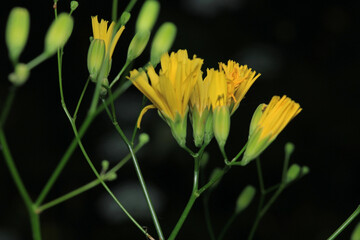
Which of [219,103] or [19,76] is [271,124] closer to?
[219,103]

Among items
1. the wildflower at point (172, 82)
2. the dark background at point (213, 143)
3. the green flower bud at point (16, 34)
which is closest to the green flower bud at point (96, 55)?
the wildflower at point (172, 82)

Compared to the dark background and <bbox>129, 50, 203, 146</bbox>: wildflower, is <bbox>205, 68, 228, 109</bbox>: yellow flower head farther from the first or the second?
the dark background

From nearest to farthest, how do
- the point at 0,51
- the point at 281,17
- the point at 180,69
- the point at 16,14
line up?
1. the point at 16,14
2. the point at 180,69
3. the point at 0,51
4. the point at 281,17

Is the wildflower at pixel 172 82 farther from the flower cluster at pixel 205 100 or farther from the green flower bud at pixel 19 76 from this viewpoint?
the green flower bud at pixel 19 76

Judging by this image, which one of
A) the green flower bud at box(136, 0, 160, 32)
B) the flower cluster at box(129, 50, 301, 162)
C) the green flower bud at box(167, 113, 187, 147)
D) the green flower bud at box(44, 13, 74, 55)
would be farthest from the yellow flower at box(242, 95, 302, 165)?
the green flower bud at box(44, 13, 74, 55)

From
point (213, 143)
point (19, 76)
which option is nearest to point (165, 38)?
point (19, 76)

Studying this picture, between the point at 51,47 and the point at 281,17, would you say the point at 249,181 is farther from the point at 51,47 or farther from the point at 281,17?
the point at 51,47

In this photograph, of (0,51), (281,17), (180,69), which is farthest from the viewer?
(281,17)

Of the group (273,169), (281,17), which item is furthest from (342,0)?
(273,169)
